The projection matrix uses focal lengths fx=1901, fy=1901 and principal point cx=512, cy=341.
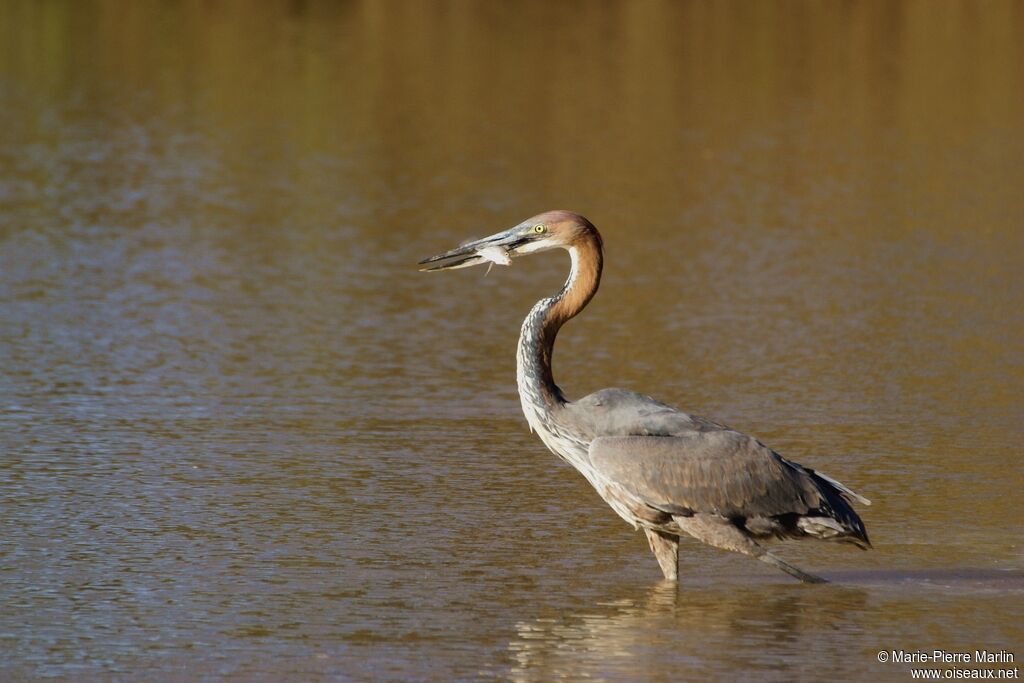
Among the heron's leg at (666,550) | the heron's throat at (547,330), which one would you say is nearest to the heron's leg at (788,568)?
the heron's leg at (666,550)

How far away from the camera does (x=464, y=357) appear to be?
11703 mm

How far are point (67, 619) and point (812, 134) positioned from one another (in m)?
15.8

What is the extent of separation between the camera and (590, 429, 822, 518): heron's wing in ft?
24.2

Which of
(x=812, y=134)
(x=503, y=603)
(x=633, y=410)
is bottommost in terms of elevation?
(x=503, y=603)

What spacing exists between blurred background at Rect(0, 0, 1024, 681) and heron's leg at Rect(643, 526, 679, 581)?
13 cm

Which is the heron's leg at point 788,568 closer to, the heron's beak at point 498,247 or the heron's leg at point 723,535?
the heron's leg at point 723,535

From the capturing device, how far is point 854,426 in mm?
10125

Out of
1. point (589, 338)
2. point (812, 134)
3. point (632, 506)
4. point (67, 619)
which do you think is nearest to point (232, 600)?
point (67, 619)

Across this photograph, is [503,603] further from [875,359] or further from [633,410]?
[875,359]

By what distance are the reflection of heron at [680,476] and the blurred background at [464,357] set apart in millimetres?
245

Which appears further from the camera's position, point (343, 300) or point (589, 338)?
point (343, 300)

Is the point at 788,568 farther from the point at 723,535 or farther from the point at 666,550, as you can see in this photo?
the point at 666,550

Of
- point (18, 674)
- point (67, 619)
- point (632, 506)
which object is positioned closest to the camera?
point (18, 674)

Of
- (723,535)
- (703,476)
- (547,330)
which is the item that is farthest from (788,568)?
(547,330)
